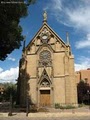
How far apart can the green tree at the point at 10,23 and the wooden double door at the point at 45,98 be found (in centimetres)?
1356

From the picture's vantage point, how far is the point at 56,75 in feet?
134

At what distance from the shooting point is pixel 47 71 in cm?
4162

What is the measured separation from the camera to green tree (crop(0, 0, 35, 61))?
24.3 meters

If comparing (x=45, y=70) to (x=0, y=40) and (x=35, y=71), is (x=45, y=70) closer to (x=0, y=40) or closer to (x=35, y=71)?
(x=35, y=71)

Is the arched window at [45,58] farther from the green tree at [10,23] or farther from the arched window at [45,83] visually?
the green tree at [10,23]

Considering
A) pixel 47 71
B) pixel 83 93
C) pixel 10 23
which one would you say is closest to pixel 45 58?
pixel 47 71

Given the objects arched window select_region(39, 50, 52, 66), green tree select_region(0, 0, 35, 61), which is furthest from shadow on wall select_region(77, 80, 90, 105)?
green tree select_region(0, 0, 35, 61)

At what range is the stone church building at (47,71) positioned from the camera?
3978 cm

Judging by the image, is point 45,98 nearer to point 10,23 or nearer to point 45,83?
point 45,83

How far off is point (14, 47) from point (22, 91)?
44.9ft

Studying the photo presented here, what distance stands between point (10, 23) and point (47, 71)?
17515 mm

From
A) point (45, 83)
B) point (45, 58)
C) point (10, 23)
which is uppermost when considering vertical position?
point (10, 23)

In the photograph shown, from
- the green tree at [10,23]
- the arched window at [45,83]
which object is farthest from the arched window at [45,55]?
the green tree at [10,23]

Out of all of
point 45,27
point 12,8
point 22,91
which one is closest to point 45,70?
point 22,91
